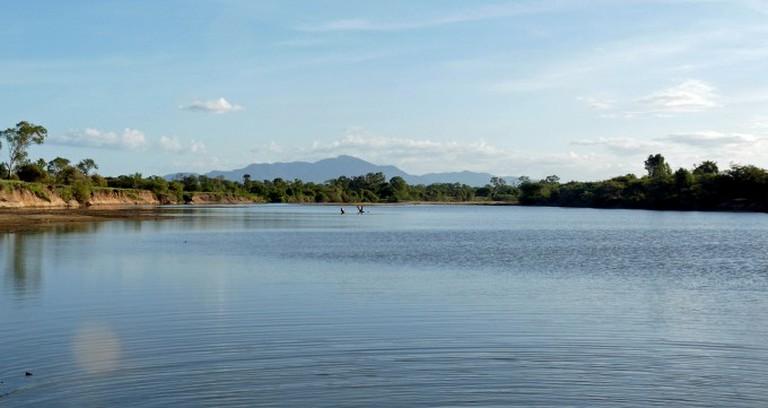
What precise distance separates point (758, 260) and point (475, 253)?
12631 mm

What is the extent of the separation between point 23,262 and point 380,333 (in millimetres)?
19769

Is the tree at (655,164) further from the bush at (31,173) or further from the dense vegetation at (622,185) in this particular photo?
the bush at (31,173)

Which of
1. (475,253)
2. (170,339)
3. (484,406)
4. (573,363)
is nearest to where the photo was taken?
(484,406)

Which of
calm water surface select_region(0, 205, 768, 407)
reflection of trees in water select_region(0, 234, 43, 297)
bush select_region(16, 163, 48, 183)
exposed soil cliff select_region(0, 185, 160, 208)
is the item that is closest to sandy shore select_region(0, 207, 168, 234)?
exposed soil cliff select_region(0, 185, 160, 208)

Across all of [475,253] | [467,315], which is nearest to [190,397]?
[467,315]

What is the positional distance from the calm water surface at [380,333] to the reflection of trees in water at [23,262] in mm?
145

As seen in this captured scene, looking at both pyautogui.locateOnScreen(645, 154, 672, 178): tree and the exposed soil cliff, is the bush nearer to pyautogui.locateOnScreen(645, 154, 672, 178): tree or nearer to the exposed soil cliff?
the exposed soil cliff

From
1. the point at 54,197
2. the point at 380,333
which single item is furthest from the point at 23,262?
the point at 54,197

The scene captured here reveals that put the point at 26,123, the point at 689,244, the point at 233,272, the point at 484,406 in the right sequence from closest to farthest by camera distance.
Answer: the point at 484,406, the point at 233,272, the point at 689,244, the point at 26,123

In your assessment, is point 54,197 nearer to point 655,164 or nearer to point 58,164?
point 58,164

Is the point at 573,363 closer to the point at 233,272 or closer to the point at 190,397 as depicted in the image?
the point at 190,397

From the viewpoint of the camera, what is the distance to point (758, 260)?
1239 inches

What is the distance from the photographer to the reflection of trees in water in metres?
21.6

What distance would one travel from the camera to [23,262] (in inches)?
1113
